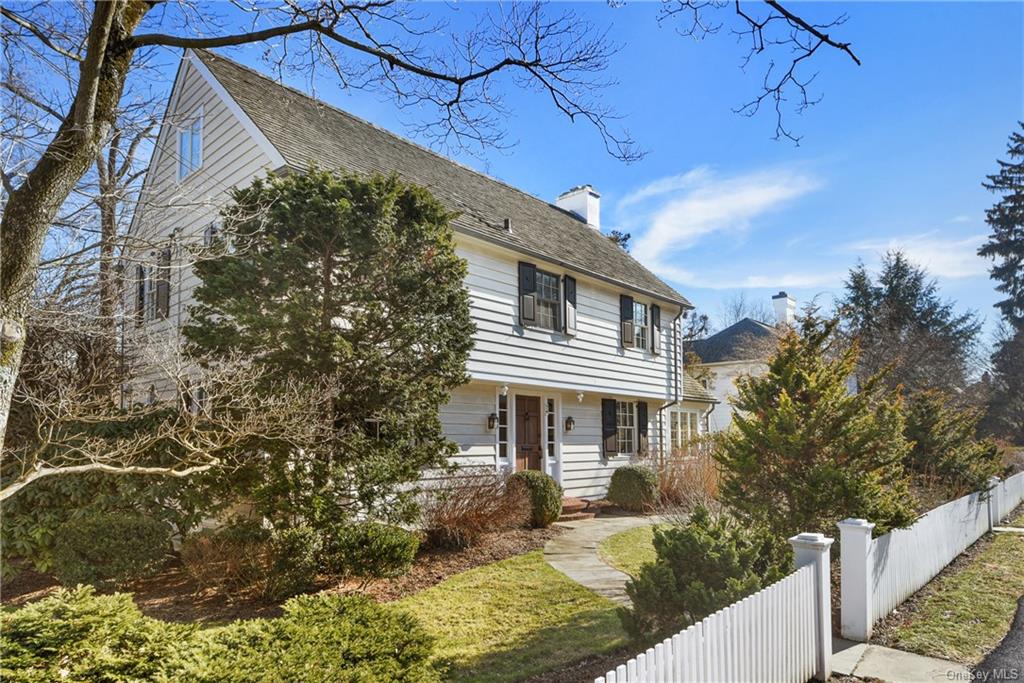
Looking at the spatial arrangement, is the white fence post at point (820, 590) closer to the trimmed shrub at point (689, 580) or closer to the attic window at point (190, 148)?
the trimmed shrub at point (689, 580)

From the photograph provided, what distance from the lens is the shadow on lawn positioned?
14.5 feet

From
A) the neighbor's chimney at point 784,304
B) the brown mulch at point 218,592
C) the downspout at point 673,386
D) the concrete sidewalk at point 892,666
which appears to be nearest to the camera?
the concrete sidewalk at point 892,666

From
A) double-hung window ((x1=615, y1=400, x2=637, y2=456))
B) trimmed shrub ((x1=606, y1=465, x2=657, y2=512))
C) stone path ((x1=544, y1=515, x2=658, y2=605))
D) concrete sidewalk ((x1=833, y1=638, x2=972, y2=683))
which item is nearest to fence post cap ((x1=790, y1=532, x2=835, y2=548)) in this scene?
concrete sidewalk ((x1=833, y1=638, x2=972, y2=683))

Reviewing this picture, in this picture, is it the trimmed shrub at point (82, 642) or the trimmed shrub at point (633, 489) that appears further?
the trimmed shrub at point (633, 489)

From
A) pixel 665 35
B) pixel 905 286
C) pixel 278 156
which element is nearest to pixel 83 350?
pixel 278 156

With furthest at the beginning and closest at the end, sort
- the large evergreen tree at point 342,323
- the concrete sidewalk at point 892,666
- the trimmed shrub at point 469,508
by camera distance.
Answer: the trimmed shrub at point 469,508, the large evergreen tree at point 342,323, the concrete sidewalk at point 892,666

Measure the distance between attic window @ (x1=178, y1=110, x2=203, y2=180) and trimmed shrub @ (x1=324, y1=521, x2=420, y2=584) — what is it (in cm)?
774

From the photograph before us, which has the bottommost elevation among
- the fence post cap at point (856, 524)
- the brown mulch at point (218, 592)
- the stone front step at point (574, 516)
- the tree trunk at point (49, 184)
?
the stone front step at point (574, 516)

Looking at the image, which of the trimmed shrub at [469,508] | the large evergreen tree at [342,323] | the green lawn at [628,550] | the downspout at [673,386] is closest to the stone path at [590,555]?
the green lawn at [628,550]

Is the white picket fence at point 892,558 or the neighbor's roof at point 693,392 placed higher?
the neighbor's roof at point 693,392

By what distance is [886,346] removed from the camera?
2225 cm

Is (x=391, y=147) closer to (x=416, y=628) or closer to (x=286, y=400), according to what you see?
(x=286, y=400)

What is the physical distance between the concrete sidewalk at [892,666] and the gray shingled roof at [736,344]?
72.4 ft

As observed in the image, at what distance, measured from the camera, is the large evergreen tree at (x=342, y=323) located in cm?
643
